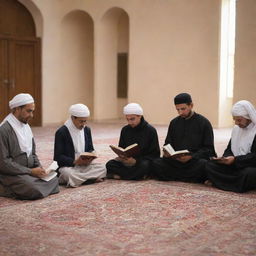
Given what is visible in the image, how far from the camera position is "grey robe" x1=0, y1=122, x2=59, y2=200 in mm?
4711

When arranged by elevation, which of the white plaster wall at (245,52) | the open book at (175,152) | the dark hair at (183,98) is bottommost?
the open book at (175,152)

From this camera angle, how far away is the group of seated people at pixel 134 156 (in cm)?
480

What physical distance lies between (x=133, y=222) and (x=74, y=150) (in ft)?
5.84

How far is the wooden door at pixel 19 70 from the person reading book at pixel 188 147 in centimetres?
724

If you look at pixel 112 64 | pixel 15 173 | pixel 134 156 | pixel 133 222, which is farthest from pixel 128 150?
pixel 112 64

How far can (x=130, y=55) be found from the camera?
43.2ft

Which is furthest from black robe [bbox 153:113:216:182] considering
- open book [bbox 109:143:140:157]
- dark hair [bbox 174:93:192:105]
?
open book [bbox 109:143:140:157]

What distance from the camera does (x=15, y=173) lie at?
4.74 metres

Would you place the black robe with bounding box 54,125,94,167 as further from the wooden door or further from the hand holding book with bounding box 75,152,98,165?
the wooden door

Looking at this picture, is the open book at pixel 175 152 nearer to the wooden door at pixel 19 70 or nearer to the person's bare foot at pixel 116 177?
the person's bare foot at pixel 116 177

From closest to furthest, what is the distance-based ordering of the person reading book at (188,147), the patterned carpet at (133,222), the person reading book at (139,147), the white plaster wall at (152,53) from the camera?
the patterned carpet at (133,222), the person reading book at (188,147), the person reading book at (139,147), the white plaster wall at (152,53)

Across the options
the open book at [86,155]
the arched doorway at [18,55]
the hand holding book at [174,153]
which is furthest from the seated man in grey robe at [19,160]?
the arched doorway at [18,55]

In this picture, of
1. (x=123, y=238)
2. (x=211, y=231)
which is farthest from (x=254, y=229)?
(x=123, y=238)

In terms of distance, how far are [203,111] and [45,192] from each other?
25.8ft
